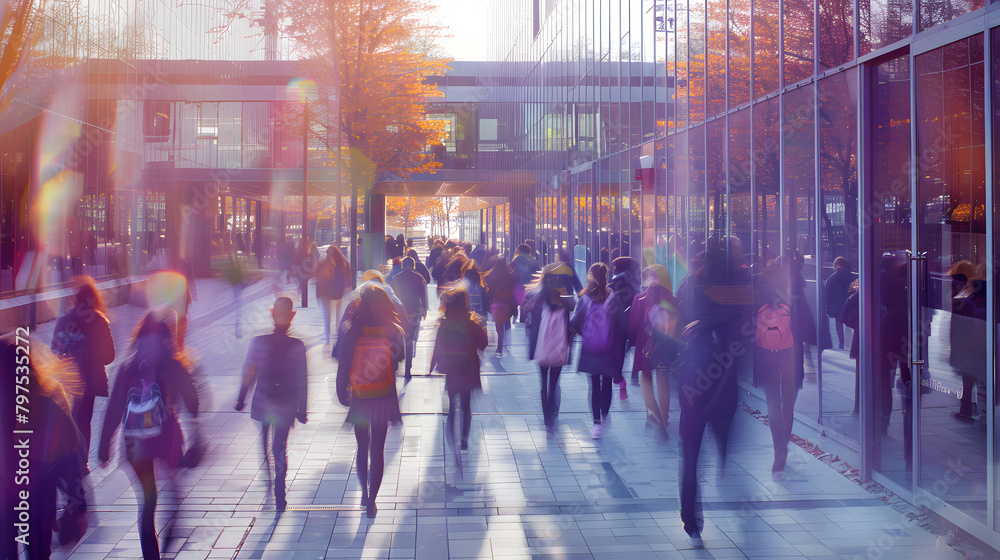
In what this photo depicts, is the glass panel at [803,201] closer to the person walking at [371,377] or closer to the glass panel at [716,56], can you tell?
the glass panel at [716,56]

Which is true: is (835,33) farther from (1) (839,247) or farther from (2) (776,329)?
(2) (776,329)

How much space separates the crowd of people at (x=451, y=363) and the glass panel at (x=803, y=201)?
35 centimetres

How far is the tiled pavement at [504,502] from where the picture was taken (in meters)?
5.68

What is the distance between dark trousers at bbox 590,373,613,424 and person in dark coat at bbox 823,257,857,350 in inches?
93.7

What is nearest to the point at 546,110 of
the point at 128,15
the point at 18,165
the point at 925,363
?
the point at 128,15

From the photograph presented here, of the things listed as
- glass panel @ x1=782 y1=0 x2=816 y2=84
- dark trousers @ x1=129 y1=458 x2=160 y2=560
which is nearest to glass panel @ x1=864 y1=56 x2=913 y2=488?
glass panel @ x1=782 y1=0 x2=816 y2=84

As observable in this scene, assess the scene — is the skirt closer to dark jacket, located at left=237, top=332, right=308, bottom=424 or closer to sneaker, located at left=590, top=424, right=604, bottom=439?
dark jacket, located at left=237, top=332, right=308, bottom=424

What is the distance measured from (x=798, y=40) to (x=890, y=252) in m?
3.05

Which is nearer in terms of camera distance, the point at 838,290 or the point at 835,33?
the point at 835,33

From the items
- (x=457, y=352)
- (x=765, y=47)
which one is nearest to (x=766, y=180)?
(x=765, y=47)

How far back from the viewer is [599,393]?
29.7ft

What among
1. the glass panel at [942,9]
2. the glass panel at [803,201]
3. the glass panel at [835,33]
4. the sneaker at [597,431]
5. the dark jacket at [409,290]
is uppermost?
the glass panel at [835,33]

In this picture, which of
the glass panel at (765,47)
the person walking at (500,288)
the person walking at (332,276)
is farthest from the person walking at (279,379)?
the person walking at (332,276)

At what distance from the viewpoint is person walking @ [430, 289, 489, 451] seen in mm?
8008
